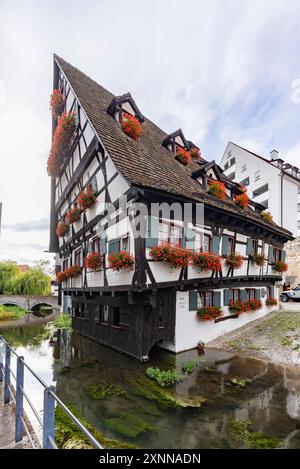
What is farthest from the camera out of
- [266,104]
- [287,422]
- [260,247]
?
[260,247]

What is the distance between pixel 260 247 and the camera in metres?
15.8

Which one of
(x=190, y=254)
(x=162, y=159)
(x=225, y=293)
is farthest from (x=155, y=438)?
(x=162, y=159)

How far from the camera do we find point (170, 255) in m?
9.52

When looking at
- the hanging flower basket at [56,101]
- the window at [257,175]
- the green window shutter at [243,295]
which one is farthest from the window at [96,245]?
the window at [257,175]

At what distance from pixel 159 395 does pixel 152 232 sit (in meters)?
4.91

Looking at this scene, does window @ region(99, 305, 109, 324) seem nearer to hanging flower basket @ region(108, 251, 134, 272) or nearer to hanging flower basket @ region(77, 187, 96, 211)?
hanging flower basket @ region(108, 251, 134, 272)

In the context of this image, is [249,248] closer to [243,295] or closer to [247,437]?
[243,295]

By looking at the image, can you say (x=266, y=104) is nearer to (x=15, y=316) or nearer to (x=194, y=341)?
(x=194, y=341)

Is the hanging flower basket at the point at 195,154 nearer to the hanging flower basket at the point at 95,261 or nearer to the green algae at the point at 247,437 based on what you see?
the hanging flower basket at the point at 95,261

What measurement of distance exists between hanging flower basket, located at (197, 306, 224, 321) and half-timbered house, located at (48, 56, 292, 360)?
0.37 ft

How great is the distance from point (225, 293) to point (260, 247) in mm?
4101

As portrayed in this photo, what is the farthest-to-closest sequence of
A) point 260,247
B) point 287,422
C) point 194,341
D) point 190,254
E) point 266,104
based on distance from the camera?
point 260,247 < point 266,104 < point 194,341 < point 190,254 < point 287,422

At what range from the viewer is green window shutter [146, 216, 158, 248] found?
9.48 metres

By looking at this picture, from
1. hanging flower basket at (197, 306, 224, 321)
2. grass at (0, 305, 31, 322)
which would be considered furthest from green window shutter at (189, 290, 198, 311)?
grass at (0, 305, 31, 322)
